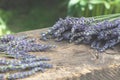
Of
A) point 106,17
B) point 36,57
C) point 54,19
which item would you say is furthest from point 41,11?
point 36,57

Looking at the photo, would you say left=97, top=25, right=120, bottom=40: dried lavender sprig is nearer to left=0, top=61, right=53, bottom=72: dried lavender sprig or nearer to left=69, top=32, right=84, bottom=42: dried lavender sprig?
left=69, top=32, right=84, bottom=42: dried lavender sprig

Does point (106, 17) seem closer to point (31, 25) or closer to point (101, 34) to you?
point (101, 34)

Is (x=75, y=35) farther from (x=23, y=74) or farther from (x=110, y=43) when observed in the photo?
Result: (x=23, y=74)

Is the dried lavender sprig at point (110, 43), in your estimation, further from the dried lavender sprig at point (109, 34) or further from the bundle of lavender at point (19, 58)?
the bundle of lavender at point (19, 58)

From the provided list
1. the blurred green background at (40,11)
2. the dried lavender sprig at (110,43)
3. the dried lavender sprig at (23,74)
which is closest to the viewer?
the dried lavender sprig at (23,74)

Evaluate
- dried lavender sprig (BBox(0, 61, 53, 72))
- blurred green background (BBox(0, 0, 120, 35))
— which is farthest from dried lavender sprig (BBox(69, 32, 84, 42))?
blurred green background (BBox(0, 0, 120, 35))

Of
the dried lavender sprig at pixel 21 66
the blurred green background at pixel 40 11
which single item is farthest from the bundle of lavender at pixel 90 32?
the blurred green background at pixel 40 11

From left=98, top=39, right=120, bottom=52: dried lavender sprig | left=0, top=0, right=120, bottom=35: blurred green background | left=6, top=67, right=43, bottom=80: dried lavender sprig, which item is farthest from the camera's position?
left=0, top=0, right=120, bottom=35: blurred green background
